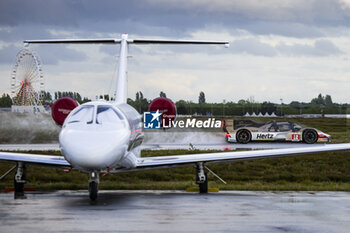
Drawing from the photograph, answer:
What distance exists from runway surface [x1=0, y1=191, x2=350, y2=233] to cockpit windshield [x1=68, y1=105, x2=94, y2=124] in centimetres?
219

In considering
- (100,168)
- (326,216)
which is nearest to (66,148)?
(100,168)

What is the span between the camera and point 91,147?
14.1 meters

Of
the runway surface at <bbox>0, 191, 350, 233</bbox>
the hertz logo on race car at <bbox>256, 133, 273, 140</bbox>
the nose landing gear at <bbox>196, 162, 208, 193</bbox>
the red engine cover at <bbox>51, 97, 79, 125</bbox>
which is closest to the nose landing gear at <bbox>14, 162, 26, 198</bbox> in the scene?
the runway surface at <bbox>0, 191, 350, 233</bbox>

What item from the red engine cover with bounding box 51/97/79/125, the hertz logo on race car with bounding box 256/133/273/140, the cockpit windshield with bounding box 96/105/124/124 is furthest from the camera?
the hertz logo on race car with bounding box 256/133/273/140

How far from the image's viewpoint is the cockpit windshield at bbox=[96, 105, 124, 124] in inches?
600

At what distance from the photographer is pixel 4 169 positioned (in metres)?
26.0

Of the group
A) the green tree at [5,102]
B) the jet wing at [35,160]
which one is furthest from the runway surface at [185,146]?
the green tree at [5,102]

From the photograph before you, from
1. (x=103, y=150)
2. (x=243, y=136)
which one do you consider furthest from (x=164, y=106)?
(x=243, y=136)

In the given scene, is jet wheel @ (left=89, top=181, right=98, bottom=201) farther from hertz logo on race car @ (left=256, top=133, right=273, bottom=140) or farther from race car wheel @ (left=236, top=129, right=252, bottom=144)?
hertz logo on race car @ (left=256, top=133, right=273, bottom=140)

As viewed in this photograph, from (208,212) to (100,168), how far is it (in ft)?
9.94

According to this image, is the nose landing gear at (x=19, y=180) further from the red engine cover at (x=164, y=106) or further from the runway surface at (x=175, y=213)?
the red engine cover at (x=164, y=106)

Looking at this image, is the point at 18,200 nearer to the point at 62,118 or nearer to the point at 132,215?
the point at 132,215

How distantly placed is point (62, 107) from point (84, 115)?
22.1ft

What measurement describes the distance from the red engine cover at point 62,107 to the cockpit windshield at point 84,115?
240 inches
